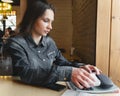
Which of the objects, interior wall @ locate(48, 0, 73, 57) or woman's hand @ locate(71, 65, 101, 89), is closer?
woman's hand @ locate(71, 65, 101, 89)

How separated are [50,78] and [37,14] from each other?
41cm

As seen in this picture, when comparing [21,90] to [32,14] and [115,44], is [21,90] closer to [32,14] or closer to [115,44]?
[32,14]

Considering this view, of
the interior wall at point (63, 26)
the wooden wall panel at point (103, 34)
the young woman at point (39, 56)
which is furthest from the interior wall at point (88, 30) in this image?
the interior wall at point (63, 26)

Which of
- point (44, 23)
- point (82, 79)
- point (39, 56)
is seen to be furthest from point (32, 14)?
point (82, 79)

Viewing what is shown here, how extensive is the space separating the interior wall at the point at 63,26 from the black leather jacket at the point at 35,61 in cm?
559

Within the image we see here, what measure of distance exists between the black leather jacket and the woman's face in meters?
0.07

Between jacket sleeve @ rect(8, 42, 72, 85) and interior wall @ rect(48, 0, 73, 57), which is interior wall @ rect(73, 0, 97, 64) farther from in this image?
interior wall @ rect(48, 0, 73, 57)

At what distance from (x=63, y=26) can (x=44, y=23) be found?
5.86 meters

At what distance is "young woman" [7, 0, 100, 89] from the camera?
113cm

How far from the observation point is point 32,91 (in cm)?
112

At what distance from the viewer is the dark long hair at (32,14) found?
1.40m

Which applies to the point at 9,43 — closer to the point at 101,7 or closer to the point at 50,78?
the point at 50,78

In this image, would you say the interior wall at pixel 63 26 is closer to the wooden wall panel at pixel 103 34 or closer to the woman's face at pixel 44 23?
the wooden wall panel at pixel 103 34

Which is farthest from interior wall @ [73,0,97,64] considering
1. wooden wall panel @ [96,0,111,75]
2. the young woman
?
the young woman
